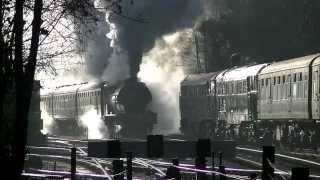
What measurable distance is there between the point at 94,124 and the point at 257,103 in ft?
47.4

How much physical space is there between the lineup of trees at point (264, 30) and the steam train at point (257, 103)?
11795mm

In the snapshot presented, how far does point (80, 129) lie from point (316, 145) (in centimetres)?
2325

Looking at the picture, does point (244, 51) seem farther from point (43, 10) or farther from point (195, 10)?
point (43, 10)

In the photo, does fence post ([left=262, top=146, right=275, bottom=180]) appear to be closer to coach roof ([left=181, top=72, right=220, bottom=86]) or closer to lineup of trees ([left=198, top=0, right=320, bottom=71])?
coach roof ([left=181, top=72, right=220, bottom=86])

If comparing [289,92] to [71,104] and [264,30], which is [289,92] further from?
[264,30]

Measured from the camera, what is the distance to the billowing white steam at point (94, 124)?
148ft

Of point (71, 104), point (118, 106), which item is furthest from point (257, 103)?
point (71, 104)

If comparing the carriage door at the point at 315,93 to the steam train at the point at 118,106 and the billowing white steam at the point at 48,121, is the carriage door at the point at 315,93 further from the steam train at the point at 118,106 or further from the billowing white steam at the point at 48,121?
the billowing white steam at the point at 48,121

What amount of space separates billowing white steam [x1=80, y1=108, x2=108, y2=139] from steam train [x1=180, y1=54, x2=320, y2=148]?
4.41 m

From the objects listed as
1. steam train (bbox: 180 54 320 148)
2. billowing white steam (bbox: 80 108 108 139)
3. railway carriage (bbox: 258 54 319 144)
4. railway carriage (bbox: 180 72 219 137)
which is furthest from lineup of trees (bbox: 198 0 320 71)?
railway carriage (bbox: 258 54 319 144)

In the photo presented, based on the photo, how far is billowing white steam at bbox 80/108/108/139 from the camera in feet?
148

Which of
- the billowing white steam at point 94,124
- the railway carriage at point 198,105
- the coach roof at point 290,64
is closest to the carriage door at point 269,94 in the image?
the coach roof at point 290,64

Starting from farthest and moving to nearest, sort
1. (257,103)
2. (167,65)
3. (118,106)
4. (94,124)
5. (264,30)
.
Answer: (167,65) → (264,30) → (94,124) → (118,106) → (257,103)

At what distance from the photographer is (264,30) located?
6000 cm
